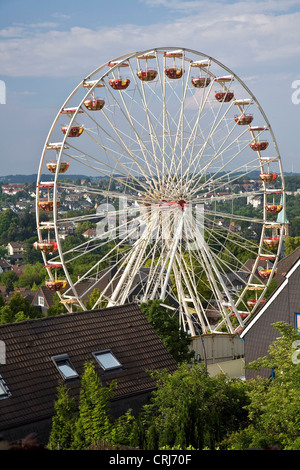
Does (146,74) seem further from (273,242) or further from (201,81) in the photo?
(273,242)

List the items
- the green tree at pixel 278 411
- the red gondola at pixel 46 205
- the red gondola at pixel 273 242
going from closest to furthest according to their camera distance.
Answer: the green tree at pixel 278 411 → the red gondola at pixel 46 205 → the red gondola at pixel 273 242

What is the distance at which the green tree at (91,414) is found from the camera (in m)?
20.7

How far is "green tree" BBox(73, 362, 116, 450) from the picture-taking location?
20.7 meters

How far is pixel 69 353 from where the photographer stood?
25.4 m

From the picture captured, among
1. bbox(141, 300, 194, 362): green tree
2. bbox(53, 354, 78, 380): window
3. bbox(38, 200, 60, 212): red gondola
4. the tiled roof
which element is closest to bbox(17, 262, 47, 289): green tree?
bbox(38, 200, 60, 212): red gondola

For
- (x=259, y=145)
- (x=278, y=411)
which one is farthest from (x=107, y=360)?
(x=259, y=145)

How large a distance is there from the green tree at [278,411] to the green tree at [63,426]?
14.0 ft

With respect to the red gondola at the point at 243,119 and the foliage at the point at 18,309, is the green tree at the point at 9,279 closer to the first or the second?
the foliage at the point at 18,309

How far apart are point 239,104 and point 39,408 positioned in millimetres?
28910

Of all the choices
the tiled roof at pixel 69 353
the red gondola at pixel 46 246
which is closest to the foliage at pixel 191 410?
the tiled roof at pixel 69 353

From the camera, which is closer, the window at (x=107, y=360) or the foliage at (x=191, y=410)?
the foliage at (x=191, y=410)

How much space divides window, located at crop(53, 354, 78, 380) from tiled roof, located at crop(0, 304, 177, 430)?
158 mm

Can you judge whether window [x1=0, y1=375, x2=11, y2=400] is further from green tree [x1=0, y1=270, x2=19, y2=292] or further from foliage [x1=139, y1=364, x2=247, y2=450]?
green tree [x1=0, y1=270, x2=19, y2=292]
